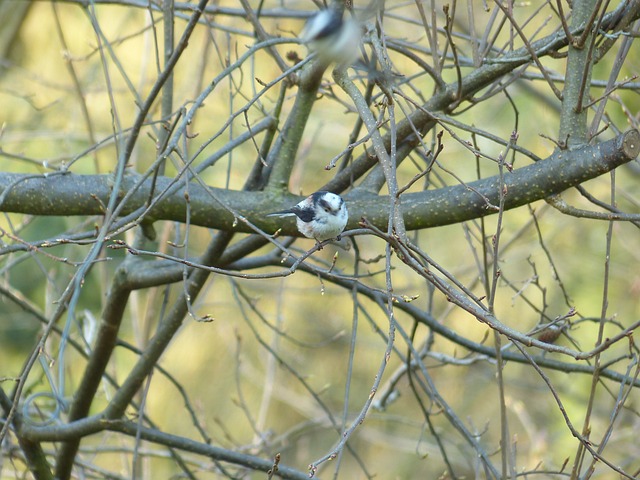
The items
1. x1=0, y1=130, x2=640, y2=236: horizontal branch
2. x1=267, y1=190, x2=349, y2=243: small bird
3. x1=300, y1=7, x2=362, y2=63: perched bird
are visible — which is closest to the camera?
x1=300, y1=7, x2=362, y2=63: perched bird

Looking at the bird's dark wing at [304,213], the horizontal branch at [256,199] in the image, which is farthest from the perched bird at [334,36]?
the bird's dark wing at [304,213]

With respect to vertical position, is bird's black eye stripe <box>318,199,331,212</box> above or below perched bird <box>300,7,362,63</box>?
above

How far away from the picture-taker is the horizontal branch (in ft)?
6.82

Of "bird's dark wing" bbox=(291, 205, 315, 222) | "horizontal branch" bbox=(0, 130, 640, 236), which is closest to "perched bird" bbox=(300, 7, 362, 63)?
"horizontal branch" bbox=(0, 130, 640, 236)

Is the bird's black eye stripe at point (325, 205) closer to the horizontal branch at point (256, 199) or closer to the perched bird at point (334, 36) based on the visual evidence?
the horizontal branch at point (256, 199)

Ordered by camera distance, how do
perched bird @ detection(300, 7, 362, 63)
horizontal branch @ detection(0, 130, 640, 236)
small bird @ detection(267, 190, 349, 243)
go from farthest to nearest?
small bird @ detection(267, 190, 349, 243)
horizontal branch @ detection(0, 130, 640, 236)
perched bird @ detection(300, 7, 362, 63)

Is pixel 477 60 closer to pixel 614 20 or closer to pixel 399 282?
pixel 614 20

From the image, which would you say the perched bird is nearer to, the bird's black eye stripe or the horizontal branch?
the horizontal branch

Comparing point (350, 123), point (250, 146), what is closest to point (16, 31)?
point (250, 146)

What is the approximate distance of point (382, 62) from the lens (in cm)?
190

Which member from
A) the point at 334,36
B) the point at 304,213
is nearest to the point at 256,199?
the point at 304,213

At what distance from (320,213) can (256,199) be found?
0.21m

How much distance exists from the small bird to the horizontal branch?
1.1 inches

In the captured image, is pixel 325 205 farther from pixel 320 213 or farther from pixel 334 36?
pixel 334 36
